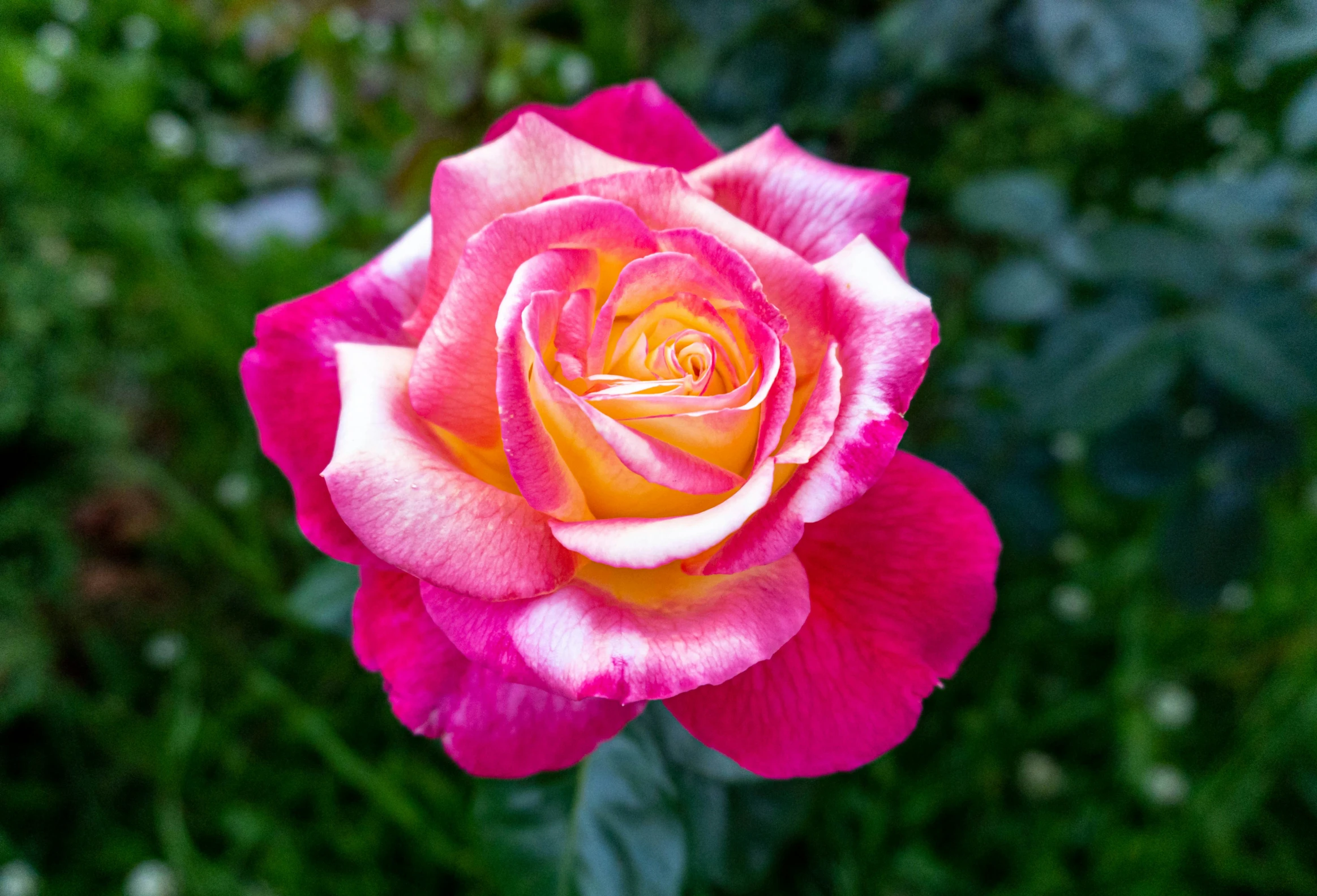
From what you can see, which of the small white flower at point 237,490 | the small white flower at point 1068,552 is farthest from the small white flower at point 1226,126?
the small white flower at point 237,490

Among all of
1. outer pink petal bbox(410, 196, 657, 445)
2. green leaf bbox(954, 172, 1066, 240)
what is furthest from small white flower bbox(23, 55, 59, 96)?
outer pink petal bbox(410, 196, 657, 445)

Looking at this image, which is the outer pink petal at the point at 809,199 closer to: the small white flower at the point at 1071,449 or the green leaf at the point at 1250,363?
the green leaf at the point at 1250,363

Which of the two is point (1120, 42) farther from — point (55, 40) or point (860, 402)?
point (55, 40)

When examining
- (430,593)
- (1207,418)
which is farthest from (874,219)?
(1207,418)

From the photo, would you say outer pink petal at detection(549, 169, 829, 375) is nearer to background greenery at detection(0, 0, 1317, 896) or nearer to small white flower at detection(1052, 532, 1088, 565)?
background greenery at detection(0, 0, 1317, 896)

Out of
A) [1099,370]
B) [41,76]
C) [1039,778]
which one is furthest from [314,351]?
[41,76]

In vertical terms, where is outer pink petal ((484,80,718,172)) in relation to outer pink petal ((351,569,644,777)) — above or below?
above

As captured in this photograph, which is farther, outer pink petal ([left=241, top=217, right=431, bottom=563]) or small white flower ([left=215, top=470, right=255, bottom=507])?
small white flower ([left=215, top=470, right=255, bottom=507])

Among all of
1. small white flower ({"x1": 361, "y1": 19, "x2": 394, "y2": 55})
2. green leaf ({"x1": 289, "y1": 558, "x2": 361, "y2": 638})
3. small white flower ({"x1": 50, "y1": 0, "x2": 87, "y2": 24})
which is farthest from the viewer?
small white flower ({"x1": 50, "y1": 0, "x2": 87, "y2": 24})

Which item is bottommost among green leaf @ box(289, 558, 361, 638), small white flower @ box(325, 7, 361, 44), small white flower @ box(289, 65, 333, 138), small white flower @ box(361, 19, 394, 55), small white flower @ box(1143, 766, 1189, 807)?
small white flower @ box(1143, 766, 1189, 807)

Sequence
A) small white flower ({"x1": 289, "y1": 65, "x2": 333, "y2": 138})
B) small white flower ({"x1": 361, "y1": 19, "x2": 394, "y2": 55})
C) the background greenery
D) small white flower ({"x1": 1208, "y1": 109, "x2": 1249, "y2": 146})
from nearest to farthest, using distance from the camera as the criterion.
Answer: the background greenery
small white flower ({"x1": 1208, "y1": 109, "x2": 1249, "y2": 146})
small white flower ({"x1": 361, "y1": 19, "x2": 394, "y2": 55})
small white flower ({"x1": 289, "y1": 65, "x2": 333, "y2": 138})
